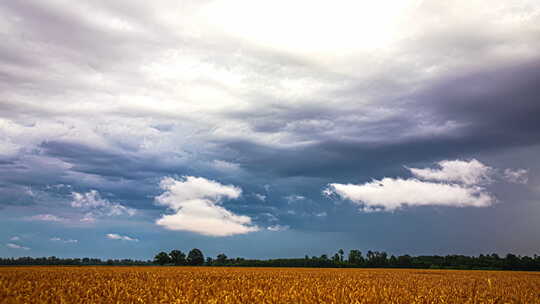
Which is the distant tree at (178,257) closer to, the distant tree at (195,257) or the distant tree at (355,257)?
the distant tree at (195,257)

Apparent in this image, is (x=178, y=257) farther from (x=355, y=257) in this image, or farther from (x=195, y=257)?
(x=355, y=257)

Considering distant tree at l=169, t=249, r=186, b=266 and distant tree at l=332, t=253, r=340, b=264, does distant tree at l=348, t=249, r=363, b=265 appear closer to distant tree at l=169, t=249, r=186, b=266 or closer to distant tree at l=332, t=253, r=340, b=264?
distant tree at l=332, t=253, r=340, b=264

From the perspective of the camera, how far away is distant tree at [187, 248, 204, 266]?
106m

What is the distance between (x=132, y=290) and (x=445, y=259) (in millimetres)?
106629

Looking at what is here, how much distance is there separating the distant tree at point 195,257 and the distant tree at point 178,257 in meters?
1.37

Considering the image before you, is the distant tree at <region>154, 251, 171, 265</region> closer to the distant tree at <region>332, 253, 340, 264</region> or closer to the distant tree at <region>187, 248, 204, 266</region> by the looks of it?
the distant tree at <region>187, 248, 204, 266</region>

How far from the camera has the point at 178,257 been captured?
106250 millimetres

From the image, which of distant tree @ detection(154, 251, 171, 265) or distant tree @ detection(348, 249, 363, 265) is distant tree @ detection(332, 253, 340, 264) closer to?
distant tree @ detection(348, 249, 363, 265)

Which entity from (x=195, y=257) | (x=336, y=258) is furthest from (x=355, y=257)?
(x=195, y=257)

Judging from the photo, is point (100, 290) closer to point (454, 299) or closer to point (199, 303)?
point (199, 303)

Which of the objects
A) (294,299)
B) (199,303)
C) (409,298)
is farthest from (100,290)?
(409,298)

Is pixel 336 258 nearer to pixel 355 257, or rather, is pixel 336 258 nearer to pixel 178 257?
pixel 355 257

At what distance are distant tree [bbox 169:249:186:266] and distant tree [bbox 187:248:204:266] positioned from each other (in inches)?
53.8

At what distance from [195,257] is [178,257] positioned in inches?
180
